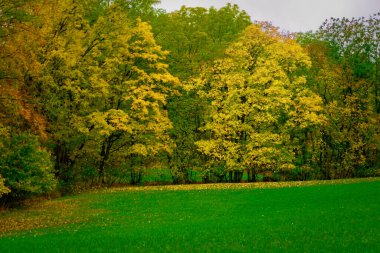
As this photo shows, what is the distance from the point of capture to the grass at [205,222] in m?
14.4

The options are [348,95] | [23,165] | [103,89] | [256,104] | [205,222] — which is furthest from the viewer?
[348,95]

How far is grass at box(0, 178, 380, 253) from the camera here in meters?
14.4

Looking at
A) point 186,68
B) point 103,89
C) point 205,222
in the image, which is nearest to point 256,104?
point 186,68

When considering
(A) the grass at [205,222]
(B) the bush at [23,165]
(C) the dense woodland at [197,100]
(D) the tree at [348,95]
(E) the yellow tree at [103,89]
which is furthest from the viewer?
(D) the tree at [348,95]

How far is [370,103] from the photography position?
45656 millimetres

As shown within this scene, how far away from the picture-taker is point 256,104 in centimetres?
4081

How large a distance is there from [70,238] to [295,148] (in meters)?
31.3

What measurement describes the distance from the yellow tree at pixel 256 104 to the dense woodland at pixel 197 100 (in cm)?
13

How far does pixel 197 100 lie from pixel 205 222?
24614 millimetres

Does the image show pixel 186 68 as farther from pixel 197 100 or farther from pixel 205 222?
pixel 205 222

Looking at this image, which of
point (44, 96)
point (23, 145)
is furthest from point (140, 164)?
point (23, 145)

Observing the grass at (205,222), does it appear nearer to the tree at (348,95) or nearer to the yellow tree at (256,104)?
the yellow tree at (256,104)

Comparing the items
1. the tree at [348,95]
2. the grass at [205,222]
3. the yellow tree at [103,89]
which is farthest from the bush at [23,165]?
the tree at [348,95]

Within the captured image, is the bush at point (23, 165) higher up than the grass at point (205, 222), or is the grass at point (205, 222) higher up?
the bush at point (23, 165)
